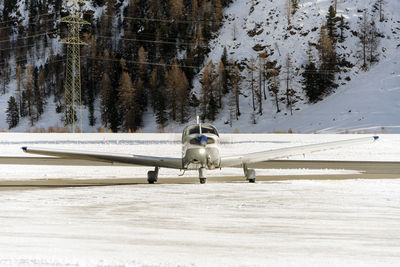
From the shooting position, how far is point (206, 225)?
871 cm

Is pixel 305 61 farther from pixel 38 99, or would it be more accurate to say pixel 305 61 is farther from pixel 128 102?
pixel 38 99

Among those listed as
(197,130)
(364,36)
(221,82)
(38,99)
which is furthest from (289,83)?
(197,130)

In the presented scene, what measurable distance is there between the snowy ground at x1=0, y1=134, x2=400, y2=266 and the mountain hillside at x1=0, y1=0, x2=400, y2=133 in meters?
60.3

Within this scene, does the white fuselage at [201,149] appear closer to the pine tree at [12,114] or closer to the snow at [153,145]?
the snow at [153,145]

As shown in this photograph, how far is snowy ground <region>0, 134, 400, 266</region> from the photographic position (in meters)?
6.14

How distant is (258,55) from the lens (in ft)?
328

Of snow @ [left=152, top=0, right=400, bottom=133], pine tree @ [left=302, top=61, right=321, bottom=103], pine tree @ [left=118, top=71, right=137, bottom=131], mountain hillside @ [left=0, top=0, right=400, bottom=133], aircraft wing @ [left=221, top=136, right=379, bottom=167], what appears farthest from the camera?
pine tree @ [left=118, top=71, right=137, bottom=131]

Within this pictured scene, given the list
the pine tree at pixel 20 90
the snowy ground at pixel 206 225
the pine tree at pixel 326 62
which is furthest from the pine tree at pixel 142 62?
the snowy ground at pixel 206 225

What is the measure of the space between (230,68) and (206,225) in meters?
91.7

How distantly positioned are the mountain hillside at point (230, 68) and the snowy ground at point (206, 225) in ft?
198

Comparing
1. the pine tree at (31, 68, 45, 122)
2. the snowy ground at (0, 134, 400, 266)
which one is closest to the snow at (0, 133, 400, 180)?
the snowy ground at (0, 134, 400, 266)

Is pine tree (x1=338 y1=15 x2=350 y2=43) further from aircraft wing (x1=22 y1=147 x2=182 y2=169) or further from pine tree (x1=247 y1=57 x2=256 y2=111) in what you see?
aircraft wing (x1=22 y1=147 x2=182 y2=169)

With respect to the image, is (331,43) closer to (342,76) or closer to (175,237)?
(342,76)

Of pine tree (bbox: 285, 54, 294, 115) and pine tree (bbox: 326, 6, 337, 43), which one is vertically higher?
pine tree (bbox: 326, 6, 337, 43)
